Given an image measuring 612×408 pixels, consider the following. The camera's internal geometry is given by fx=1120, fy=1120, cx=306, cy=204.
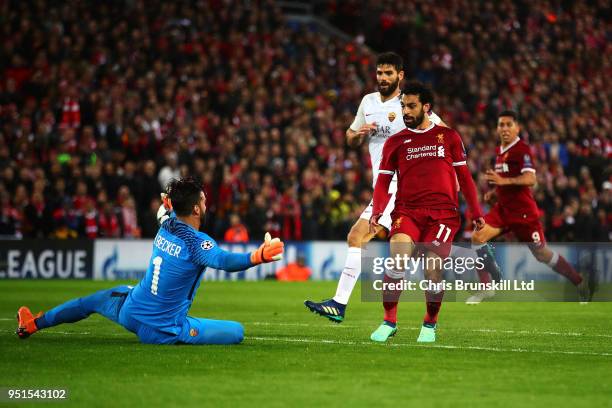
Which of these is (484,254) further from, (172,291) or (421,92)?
(172,291)

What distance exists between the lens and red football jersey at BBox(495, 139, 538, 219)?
16.2 m

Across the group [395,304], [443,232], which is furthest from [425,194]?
[395,304]

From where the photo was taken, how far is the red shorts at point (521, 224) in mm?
16484

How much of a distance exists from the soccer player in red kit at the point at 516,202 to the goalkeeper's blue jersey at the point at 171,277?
7.37 metres

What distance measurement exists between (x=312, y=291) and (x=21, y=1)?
10930mm

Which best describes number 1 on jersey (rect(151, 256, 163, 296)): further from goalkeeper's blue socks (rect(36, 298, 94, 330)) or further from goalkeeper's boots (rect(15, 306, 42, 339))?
goalkeeper's boots (rect(15, 306, 42, 339))

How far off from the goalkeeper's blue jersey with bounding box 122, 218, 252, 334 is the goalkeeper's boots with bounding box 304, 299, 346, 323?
6.06ft

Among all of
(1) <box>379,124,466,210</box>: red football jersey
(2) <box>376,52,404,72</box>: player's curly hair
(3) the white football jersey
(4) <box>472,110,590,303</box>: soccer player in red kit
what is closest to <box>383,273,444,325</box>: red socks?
(1) <box>379,124,466,210</box>: red football jersey

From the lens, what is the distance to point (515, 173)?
16.3 m

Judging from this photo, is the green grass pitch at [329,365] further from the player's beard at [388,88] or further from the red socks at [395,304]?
the player's beard at [388,88]

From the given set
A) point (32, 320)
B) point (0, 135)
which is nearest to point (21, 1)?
point (0, 135)

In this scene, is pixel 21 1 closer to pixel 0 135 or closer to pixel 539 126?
pixel 0 135

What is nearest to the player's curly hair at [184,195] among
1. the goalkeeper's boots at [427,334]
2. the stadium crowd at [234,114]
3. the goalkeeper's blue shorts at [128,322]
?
the goalkeeper's blue shorts at [128,322]

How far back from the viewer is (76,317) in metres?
9.91
